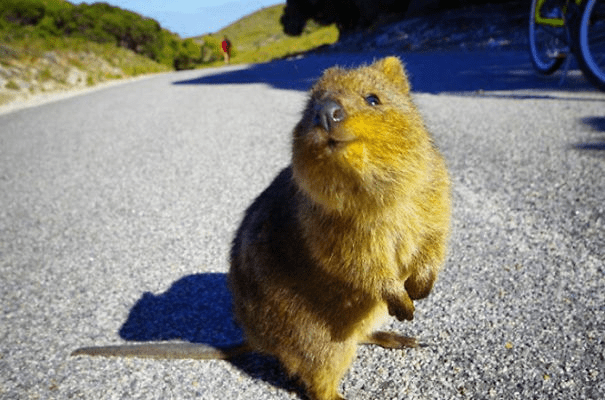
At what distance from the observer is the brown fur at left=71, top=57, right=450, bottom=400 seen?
1.42m

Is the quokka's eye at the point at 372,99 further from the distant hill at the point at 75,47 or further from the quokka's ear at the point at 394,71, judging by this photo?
the distant hill at the point at 75,47

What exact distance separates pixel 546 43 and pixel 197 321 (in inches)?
297

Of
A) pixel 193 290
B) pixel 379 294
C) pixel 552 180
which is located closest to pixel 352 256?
pixel 379 294

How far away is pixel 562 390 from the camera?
1849mm

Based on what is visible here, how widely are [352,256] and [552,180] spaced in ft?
9.31

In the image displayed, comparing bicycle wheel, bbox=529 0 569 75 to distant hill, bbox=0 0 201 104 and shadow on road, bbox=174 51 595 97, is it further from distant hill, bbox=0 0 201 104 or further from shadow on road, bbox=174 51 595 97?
distant hill, bbox=0 0 201 104

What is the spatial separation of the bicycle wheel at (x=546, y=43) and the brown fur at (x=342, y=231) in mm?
6058

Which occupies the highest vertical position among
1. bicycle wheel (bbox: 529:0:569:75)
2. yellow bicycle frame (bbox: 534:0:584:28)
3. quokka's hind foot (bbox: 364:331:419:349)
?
yellow bicycle frame (bbox: 534:0:584:28)

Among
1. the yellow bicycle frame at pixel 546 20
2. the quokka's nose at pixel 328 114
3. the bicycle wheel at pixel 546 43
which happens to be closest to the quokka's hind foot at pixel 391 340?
the quokka's nose at pixel 328 114

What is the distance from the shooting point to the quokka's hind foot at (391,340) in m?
2.29

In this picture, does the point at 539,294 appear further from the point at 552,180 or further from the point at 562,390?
the point at 552,180

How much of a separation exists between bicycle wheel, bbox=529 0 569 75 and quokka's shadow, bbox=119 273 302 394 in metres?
6.38

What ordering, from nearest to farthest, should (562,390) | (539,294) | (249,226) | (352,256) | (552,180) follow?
1. (352,256)
2. (562,390)
3. (249,226)
4. (539,294)
5. (552,180)

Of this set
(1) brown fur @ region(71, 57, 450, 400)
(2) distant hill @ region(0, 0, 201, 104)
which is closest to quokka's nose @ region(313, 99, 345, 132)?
(1) brown fur @ region(71, 57, 450, 400)
